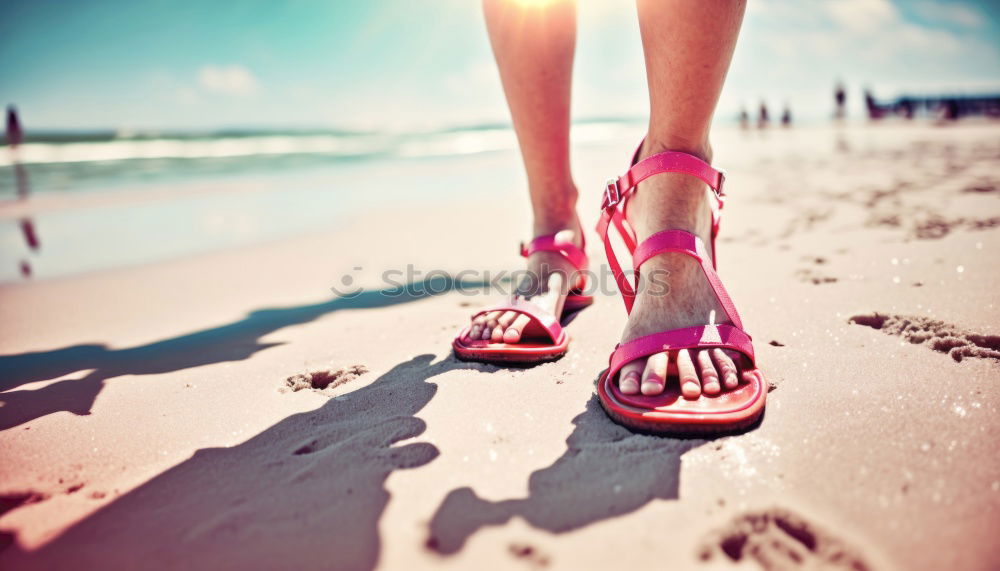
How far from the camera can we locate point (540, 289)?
1.70m

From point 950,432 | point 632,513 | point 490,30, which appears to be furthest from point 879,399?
point 490,30

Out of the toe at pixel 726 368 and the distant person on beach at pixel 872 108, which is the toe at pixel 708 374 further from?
the distant person on beach at pixel 872 108

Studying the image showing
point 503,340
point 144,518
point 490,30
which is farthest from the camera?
point 490,30

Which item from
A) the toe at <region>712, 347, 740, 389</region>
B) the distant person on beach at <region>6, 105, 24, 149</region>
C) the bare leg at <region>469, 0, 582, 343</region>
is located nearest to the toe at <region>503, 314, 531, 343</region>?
the bare leg at <region>469, 0, 582, 343</region>

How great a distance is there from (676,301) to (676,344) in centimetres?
13

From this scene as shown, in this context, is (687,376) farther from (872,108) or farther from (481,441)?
(872,108)

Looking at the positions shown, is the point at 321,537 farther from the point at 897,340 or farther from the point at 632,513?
the point at 897,340

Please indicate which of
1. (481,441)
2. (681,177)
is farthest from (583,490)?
(681,177)

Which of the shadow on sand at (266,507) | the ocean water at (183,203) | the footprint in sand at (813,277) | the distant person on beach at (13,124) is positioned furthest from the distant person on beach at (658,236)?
the distant person on beach at (13,124)

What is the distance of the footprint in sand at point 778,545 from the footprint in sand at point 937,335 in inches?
32.2

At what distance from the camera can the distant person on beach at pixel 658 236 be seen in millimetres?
1120

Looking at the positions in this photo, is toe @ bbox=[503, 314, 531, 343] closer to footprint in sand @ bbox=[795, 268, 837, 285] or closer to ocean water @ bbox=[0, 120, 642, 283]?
footprint in sand @ bbox=[795, 268, 837, 285]

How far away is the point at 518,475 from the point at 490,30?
1467 millimetres

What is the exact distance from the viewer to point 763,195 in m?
4.12
